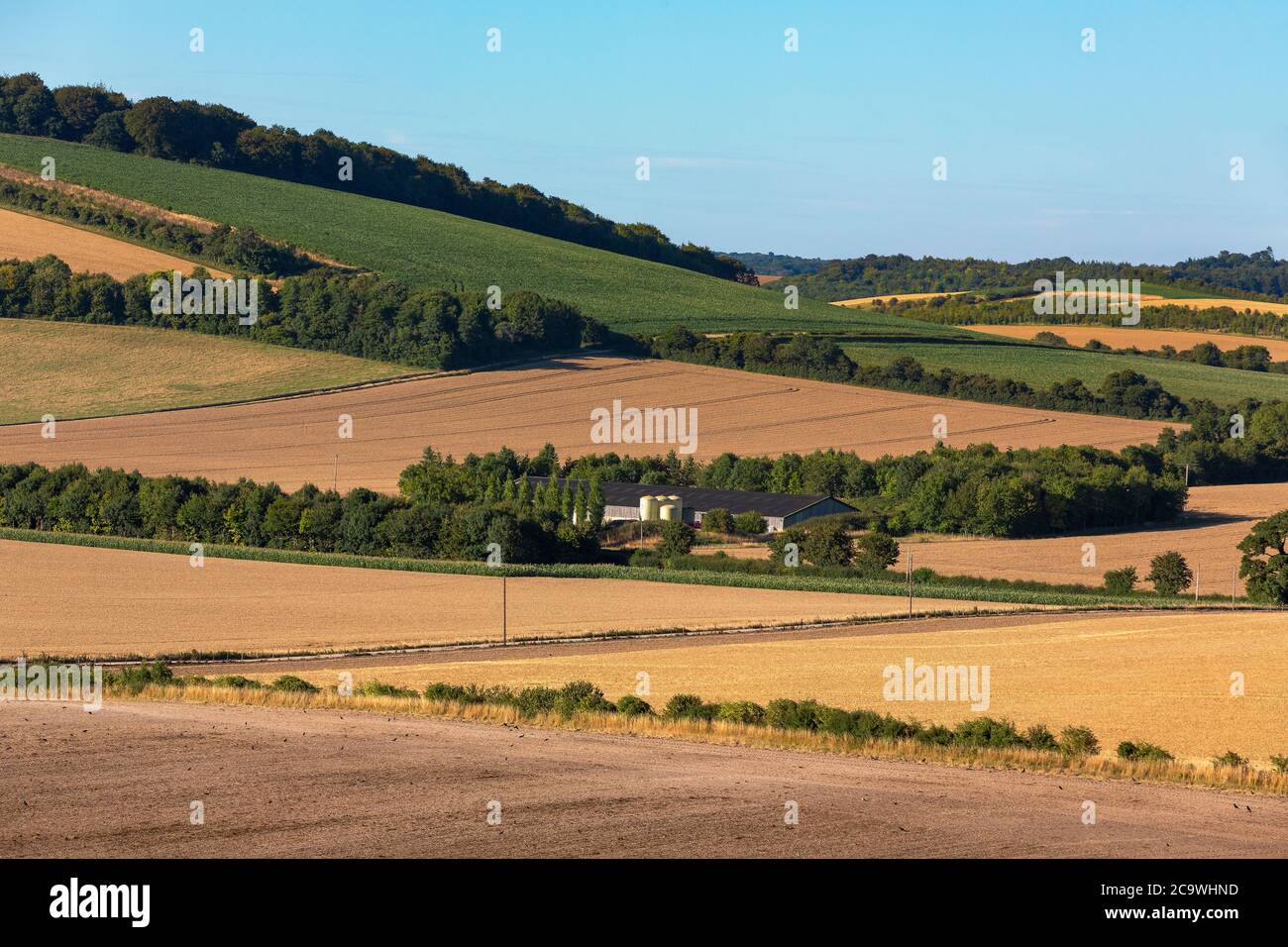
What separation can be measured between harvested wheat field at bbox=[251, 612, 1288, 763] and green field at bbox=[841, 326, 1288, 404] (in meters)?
74.9

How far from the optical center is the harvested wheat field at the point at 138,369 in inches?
3942

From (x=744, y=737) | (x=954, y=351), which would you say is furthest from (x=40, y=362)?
(x=744, y=737)

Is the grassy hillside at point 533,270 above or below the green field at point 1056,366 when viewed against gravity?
above

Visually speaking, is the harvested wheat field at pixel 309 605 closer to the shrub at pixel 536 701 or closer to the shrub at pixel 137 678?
the shrub at pixel 137 678

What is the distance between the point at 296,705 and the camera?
1165 inches

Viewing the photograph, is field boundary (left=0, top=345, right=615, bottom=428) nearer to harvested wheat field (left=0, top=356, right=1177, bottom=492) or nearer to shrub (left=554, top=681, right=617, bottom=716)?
harvested wheat field (left=0, top=356, right=1177, bottom=492)

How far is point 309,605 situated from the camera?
5297 cm

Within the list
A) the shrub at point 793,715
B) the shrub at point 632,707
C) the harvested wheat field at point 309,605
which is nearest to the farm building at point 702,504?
the harvested wheat field at point 309,605

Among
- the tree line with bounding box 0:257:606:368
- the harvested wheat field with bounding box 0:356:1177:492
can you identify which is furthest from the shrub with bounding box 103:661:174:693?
the tree line with bounding box 0:257:606:368

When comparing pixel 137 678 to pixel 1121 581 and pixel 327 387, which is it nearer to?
pixel 1121 581

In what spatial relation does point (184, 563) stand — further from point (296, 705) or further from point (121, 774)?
point (121, 774)

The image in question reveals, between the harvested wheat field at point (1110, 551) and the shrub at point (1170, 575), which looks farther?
the harvested wheat field at point (1110, 551)

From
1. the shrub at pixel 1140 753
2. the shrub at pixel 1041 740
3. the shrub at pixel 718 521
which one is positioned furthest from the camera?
the shrub at pixel 718 521

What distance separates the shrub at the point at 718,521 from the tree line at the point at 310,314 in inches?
1635
